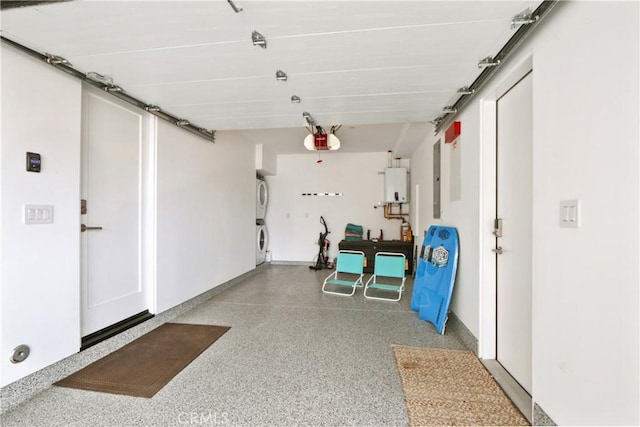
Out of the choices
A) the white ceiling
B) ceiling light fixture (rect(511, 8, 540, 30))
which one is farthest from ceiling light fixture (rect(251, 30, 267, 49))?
ceiling light fixture (rect(511, 8, 540, 30))

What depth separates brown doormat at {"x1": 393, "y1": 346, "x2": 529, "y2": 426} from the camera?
155 centimetres

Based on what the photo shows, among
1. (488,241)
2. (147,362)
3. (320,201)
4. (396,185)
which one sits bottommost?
(147,362)

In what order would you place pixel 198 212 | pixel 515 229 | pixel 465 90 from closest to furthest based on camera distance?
pixel 515 229 < pixel 465 90 < pixel 198 212

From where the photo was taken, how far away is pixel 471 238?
2.36 metres

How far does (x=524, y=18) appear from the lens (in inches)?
54.9

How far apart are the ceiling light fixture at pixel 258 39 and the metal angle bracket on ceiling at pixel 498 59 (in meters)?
1.41

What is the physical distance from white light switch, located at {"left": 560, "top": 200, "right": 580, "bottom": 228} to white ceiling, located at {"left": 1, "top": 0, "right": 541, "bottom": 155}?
995 mm

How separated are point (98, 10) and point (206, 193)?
2.58 m

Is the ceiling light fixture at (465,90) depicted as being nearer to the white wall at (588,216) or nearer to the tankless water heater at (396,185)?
the white wall at (588,216)

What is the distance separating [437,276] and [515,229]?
1133 millimetres

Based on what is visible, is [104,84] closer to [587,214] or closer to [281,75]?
[281,75]

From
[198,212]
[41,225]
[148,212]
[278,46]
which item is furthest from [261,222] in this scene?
[278,46]

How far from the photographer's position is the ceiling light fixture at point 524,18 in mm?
1371

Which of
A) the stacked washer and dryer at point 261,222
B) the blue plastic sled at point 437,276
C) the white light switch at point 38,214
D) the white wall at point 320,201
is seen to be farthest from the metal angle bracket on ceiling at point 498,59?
the stacked washer and dryer at point 261,222
